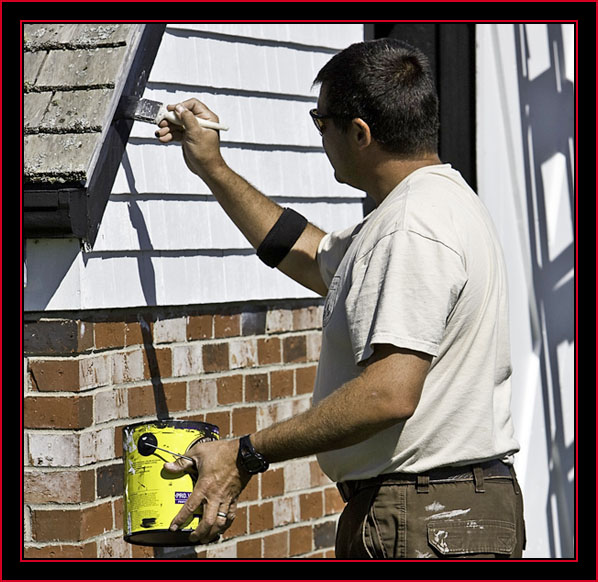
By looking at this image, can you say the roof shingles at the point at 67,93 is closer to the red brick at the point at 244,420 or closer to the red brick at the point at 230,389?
the red brick at the point at 230,389

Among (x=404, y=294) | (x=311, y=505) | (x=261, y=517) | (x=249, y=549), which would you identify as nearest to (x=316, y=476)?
(x=311, y=505)

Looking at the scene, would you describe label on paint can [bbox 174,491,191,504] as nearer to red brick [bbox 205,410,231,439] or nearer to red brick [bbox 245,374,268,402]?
red brick [bbox 205,410,231,439]

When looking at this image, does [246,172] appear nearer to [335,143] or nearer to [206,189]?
[206,189]

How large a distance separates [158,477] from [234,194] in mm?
1099

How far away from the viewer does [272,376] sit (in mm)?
3980

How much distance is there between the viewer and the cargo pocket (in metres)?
2.72

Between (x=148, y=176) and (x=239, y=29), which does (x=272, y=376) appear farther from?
(x=239, y=29)

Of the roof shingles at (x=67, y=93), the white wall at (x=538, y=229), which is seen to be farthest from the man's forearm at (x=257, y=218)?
the white wall at (x=538, y=229)

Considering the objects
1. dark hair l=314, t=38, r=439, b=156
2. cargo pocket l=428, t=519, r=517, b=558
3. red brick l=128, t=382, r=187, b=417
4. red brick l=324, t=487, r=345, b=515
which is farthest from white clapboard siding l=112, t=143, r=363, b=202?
cargo pocket l=428, t=519, r=517, b=558

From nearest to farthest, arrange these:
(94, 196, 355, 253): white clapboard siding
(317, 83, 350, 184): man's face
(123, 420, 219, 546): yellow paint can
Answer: (123, 420, 219, 546): yellow paint can < (317, 83, 350, 184): man's face < (94, 196, 355, 253): white clapboard siding

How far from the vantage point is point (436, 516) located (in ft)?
8.98

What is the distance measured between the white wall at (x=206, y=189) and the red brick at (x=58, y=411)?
0.30 m

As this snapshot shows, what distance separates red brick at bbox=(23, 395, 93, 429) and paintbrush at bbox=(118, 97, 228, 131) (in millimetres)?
926

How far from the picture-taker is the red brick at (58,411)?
315cm
